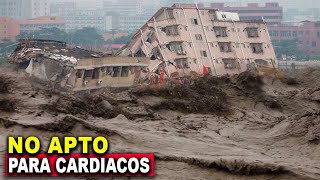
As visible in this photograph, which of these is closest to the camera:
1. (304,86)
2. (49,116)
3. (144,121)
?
(49,116)

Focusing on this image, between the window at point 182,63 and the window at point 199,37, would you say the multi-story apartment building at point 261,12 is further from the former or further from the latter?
the window at point 182,63

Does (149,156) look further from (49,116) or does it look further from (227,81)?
(227,81)

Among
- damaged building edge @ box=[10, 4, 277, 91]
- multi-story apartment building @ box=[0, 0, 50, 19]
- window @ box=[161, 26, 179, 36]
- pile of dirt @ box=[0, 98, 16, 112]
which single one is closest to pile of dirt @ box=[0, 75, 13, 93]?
pile of dirt @ box=[0, 98, 16, 112]

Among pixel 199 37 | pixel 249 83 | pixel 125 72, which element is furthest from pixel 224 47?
pixel 249 83

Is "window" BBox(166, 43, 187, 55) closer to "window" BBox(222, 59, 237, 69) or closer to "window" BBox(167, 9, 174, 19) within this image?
"window" BBox(167, 9, 174, 19)

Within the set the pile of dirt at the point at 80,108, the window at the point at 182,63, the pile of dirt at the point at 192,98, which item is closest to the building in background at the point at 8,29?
the window at the point at 182,63

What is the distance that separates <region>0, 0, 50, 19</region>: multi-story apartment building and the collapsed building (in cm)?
13580

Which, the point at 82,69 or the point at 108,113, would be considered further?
the point at 82,69

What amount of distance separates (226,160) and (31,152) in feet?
10.1

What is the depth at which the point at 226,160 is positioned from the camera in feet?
38.6

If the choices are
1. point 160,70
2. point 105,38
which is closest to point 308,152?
point 160,70

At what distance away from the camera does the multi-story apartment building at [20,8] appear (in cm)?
17412

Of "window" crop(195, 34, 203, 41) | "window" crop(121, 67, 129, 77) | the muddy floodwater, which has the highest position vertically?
"window" crop(195, 34, 203, 41)

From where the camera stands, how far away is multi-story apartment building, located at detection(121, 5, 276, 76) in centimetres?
4614
